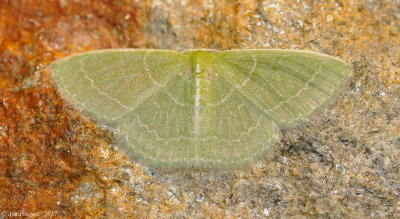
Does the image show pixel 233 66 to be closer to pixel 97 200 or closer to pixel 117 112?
pixel 117 112

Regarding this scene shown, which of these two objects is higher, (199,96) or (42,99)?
(199,96)

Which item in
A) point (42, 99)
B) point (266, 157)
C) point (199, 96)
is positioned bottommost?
point (266, 157)

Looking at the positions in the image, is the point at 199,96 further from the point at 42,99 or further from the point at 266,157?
the point at 42,99

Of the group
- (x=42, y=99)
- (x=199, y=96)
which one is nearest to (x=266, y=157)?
(x=199, y=96)

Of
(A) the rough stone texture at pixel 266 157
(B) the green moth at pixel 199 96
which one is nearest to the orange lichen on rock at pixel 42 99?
(A) the rough stone texture at pixel 266 157

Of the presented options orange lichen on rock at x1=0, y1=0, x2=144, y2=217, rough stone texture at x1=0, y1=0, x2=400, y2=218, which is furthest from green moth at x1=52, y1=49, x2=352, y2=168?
orange lichen on rock at x1=0, y1=0, x2=144, y2=217

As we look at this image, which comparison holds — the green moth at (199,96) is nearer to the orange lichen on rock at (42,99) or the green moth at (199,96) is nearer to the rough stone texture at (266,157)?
the rough stone texture at (266,157)

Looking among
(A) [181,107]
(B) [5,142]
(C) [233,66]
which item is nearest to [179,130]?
(A) [181,107]
